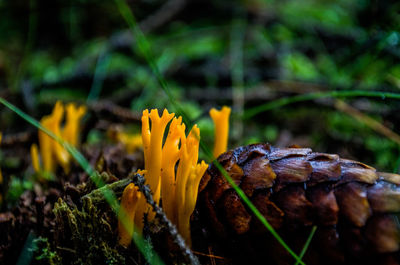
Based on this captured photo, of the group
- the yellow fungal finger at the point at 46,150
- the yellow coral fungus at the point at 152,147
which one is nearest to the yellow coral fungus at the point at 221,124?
the yellow coral fungus at the point at 152,147

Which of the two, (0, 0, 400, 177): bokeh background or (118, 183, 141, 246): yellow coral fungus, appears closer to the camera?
(118, 183, 141, 246): yellow coral fungus

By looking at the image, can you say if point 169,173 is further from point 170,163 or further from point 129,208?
point 129,208

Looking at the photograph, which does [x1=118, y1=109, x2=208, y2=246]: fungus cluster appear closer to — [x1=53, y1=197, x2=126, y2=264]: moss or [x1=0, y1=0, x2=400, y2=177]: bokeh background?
[x1=53, y1=197, x2=126, y2=264]: moss

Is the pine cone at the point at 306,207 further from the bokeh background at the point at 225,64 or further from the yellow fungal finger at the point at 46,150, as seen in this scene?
the yellow fungal finger at the point at 46,150

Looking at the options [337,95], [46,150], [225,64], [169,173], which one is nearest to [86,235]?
[169,173]

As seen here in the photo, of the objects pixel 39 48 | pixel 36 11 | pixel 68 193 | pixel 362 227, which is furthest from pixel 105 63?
pixel 362 227

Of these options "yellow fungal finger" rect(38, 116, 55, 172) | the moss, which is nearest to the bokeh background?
"yellow fungal finger" rect(38, 116, 55, 172)

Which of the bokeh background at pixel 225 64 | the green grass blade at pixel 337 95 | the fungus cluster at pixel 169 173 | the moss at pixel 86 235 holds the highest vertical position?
the bokeh background at pixel 225 64
